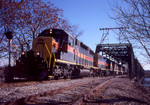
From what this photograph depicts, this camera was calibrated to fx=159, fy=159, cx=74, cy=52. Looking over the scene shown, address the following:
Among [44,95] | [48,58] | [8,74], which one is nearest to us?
[44,95]

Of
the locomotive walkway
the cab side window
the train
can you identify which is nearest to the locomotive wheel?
the train

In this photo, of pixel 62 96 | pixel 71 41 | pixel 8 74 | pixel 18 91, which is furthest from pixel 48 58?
pixel 62 96

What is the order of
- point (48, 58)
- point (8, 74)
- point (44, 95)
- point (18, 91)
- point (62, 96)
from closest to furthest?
point (44, 95)
point (62, 96)
point (18, 91)
point (8, 74)
point (48, 58)

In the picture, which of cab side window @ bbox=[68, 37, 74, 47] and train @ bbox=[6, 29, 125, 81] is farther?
cab side window @ bbox=[68, 37, 74, 47]

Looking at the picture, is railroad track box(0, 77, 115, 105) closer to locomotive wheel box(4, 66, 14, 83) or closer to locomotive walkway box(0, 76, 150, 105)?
locomotive walkway box(0, 76, 150, 105)

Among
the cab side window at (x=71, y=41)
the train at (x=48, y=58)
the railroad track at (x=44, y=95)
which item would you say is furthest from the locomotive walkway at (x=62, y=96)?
the cab side window at (x=71, y=41)

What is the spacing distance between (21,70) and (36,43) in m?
2.36

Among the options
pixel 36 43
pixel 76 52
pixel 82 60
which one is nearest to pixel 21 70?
pixel 36 43

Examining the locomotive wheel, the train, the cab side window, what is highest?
the cab side window

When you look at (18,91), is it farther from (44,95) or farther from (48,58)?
(48,58)

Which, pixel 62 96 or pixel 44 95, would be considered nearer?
pixel 44 95

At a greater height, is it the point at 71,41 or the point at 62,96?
the point at 71,41

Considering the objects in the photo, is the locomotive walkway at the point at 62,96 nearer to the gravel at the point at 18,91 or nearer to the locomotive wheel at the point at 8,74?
the gravel at the point at 18,91

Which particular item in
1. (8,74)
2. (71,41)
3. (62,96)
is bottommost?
(62,96)
